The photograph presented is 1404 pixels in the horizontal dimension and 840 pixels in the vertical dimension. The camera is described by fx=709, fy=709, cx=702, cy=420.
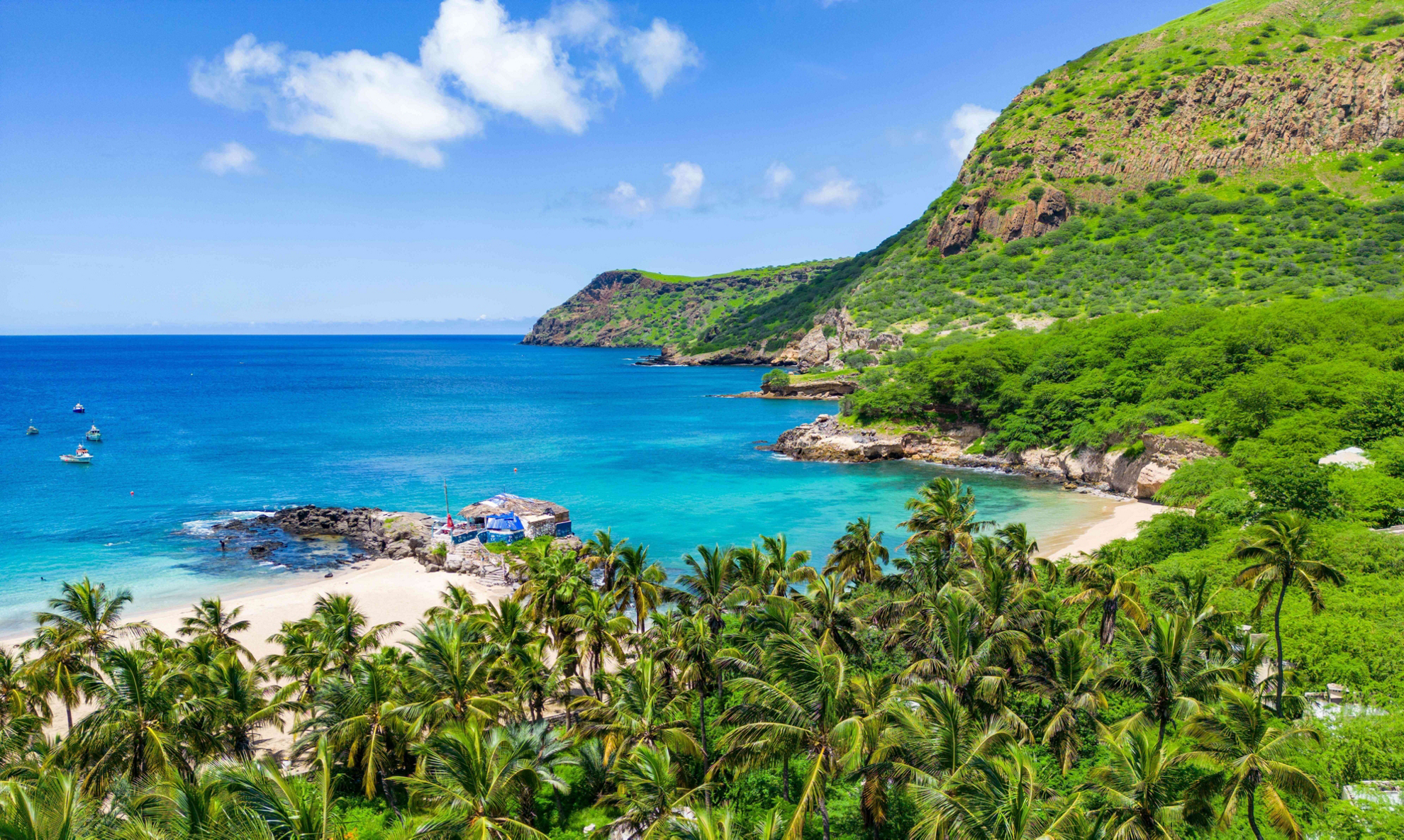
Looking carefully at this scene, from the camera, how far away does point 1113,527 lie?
57125mm

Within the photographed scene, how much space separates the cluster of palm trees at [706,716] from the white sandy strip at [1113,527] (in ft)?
59.0

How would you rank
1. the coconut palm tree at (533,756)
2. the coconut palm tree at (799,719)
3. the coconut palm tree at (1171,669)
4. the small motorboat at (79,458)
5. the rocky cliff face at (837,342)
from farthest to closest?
the rocky cliff face at (837,342) < the small motorboat at (79,458) < the coconut palm tree at (1171,669) < the coconut palm tree at (533,756) < the coconut palm tree at (799,719)

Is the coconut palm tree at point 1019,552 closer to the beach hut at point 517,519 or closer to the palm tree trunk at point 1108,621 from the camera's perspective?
the palm tree trunk at point 1108,621

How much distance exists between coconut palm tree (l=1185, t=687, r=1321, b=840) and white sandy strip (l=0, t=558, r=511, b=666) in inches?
1347

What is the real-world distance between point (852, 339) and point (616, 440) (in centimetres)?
6992

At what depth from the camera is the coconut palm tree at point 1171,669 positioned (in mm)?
20578

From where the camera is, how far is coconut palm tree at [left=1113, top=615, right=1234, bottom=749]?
Result: 2058 centimetres

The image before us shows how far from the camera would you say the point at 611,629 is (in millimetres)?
27109

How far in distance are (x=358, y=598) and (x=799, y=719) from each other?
37.4 m

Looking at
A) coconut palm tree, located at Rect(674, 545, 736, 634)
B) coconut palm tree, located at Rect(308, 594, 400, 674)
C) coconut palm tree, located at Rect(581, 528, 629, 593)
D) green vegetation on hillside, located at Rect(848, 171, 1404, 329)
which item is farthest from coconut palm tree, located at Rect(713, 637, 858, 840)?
green vegetation on hillside, located at Rect(848, 171, 1404, 329)

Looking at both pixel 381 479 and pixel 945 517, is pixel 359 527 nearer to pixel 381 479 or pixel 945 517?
pixel 381 479

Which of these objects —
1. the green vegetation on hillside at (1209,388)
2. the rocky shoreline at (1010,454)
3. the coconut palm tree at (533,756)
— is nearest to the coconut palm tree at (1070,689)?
the coconut palm tree at (533,756)

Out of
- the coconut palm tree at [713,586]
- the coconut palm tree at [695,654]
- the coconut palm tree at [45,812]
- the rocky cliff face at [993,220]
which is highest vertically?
the rocky cliff face at [993,220]

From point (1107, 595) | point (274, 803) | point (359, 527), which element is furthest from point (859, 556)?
point (359, 527)
